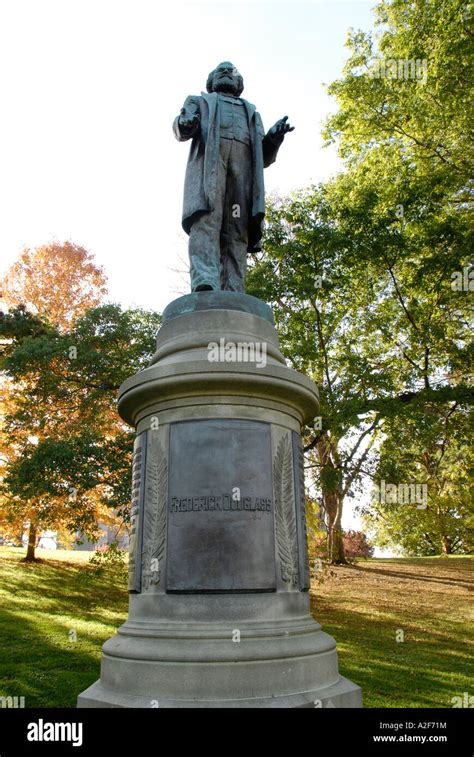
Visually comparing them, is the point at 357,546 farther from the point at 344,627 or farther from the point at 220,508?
the point at 220,508

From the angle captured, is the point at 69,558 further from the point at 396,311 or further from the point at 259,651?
the point at 259,651

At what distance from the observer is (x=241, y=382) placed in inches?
205

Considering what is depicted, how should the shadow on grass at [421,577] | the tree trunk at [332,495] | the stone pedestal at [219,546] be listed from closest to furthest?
the stone pedestal at [219,546] → the tree trunk at [332,495] → the shadow on grass at [421,577]

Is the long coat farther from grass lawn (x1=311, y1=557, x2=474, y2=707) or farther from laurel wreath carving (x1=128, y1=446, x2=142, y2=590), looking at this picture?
grass lawn (x1=311, y1=557, x2=474, y2=707)

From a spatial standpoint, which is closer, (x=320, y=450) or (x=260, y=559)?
(x=260, y=559)

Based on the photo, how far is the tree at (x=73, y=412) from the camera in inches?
489

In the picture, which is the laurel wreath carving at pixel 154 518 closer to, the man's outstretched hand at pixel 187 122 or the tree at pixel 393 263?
the man's outstretched hand at pixel 187 122

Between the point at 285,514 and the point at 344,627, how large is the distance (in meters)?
8.76

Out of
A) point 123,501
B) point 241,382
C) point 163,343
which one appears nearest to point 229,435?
point 241,382

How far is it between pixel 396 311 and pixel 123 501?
840 centimetres

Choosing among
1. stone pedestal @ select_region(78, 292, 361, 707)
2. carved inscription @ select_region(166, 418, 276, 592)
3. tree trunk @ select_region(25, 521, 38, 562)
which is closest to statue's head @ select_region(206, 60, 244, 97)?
stone pedestal @ select_region(78, 292, 361, 707)

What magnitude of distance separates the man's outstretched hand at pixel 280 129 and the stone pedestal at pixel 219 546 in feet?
9.13

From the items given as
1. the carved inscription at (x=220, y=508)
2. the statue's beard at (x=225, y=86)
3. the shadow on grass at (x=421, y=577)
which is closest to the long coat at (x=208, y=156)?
the statue's beard at (x=225, y=86)

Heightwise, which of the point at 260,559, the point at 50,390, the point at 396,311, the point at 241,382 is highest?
the point at 396,311
